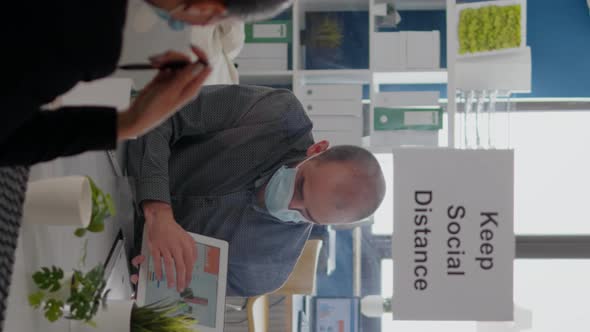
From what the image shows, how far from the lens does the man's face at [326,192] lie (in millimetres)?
2012

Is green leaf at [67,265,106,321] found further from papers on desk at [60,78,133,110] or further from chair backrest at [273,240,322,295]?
chair backrest at [273,240,322,295]

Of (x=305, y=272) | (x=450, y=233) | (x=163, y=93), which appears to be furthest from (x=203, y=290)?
(x=305, y=272)

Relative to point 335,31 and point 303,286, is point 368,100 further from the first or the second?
point 303,286

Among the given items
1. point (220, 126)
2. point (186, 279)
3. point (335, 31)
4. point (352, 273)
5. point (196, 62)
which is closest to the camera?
point (196, 62)

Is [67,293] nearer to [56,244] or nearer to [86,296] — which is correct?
[86,296]

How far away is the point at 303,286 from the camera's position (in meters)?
3.88

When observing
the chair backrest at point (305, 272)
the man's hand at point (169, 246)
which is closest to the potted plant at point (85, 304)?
the man's hand at point (169, 246)

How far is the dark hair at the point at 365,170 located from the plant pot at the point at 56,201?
0.85 metres

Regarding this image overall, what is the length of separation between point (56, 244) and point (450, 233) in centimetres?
91

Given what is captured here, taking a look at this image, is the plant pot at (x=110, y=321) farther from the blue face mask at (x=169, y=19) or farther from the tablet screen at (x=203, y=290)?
the blue face mask at (x=169, y=19)

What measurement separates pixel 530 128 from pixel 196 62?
4840 mm

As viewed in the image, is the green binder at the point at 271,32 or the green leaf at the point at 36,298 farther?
the green binder at the point at 271,32

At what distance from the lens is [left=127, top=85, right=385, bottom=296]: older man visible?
79.8 inches

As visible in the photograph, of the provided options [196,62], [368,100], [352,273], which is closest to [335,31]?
[368,100]
